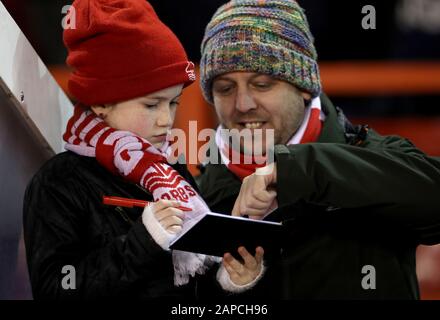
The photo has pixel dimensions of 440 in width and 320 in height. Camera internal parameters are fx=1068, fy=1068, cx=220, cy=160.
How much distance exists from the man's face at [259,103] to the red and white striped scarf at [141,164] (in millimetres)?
422

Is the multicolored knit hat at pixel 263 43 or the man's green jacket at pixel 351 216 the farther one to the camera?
the multicolored knit hat at pixel 263 43

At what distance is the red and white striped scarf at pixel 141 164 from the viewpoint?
6.47ft

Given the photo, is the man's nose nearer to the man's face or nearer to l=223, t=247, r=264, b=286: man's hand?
the man's face

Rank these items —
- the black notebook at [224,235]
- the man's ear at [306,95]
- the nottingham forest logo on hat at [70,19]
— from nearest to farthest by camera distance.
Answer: the black notebook at [224,235], the nottingham forest logo on hat at [70,19], the man's ear at [306,95]

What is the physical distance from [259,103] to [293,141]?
0.38 feet

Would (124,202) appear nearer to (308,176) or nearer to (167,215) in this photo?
(167,215)

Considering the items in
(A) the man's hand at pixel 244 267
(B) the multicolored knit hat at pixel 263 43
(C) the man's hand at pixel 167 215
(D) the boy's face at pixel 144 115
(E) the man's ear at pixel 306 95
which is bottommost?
(A) the man's hand at pixel 244 267

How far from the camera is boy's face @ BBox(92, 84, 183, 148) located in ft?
6.70

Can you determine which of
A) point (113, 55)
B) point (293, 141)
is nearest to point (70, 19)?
point (113, 55)

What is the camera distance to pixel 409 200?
212 cm

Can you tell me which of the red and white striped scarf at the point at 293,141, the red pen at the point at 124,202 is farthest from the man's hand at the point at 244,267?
the red and white striped scarf at the point at 293,141

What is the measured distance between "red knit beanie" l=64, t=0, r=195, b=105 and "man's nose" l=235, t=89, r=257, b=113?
358mm

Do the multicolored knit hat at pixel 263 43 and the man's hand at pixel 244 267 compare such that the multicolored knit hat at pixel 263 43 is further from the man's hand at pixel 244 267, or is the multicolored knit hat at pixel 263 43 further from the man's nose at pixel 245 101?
the man's hand at pixel 244 267
